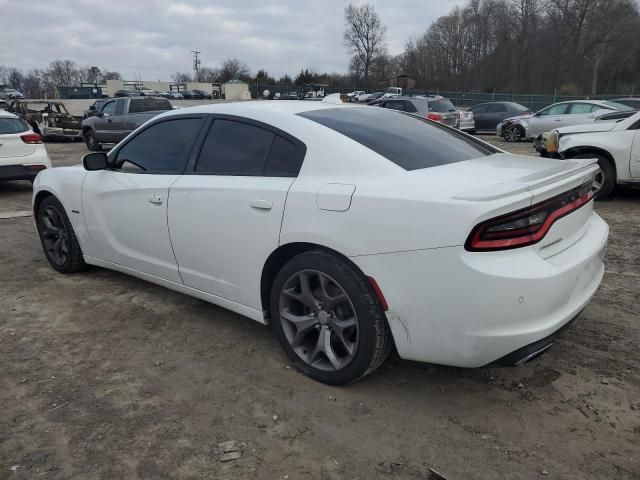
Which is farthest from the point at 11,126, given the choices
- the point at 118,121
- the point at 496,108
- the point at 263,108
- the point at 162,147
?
the point at 496,108

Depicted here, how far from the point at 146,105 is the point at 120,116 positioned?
86cm

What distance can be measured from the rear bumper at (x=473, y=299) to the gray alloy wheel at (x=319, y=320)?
279 mm

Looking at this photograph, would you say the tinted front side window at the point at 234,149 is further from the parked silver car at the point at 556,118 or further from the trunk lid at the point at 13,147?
→ the parked silver car at the point at 556,118

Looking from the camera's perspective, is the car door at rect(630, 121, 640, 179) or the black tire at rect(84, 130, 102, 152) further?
the black tire at rect(84, 130, 102, 152)

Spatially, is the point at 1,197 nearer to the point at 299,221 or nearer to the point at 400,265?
the point at 299,221

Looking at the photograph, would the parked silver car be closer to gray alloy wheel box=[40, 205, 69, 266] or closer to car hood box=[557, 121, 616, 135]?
car hood box=[557, 121, 616, 135]

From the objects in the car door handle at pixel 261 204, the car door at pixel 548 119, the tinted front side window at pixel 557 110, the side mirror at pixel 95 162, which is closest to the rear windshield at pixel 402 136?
the car door handle at pixel 261 204

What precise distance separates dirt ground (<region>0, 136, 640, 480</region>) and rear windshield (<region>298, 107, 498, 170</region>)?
4.13 ft

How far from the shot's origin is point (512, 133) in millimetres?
16906

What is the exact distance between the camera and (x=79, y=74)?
9094 cm

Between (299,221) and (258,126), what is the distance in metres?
0.81

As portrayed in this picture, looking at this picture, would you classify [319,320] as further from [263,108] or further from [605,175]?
[605,175]

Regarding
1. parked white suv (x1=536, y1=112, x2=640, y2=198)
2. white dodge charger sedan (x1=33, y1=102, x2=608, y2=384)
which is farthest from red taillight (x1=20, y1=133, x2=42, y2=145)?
parked white suv (x1=536, y1=112, x2=640, y2=198)

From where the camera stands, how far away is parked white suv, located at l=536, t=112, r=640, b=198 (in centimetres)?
706
